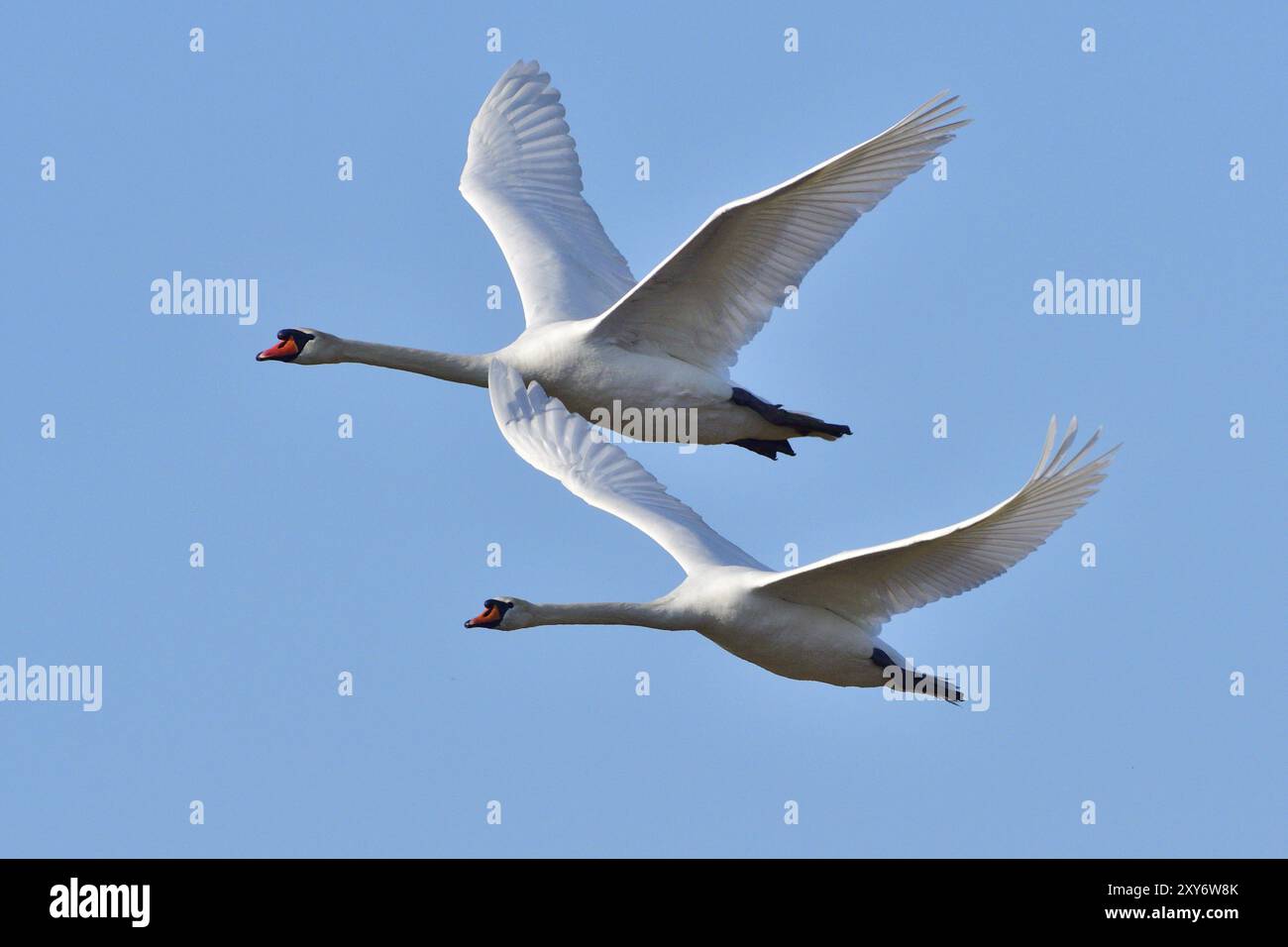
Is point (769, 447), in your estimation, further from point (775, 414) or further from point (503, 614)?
point (503, 614)

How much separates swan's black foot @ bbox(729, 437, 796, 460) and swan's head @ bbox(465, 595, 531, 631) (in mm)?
2428

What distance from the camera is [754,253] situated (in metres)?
19.2

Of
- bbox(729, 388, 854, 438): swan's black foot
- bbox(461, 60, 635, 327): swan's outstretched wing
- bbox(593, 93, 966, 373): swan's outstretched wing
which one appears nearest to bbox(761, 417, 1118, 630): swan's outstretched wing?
bbox(729, 388, 854, 438): swan's black foot

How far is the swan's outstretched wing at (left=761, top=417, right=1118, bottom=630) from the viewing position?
1658 centimetres

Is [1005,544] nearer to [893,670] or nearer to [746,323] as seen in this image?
[893,670]

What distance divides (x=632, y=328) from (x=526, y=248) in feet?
10.8

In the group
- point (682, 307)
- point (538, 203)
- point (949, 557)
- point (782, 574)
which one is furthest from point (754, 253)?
point (538, 203)

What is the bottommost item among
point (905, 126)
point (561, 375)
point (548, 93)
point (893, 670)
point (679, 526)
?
point (893, 670)

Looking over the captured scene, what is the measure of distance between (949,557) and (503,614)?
12.2 ft

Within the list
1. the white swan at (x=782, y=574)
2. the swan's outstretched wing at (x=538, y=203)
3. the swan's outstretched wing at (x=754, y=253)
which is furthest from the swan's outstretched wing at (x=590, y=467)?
the swan's outstretched wing at (x=538, y=203)

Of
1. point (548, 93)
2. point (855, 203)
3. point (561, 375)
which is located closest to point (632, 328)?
point (561, 375)

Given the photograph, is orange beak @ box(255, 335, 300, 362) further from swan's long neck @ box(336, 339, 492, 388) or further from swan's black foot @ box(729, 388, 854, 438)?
swan's black foot @ box(729, 388, 854, 438)

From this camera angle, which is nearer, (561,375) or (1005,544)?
(1005,544)

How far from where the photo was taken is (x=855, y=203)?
1866 cm
